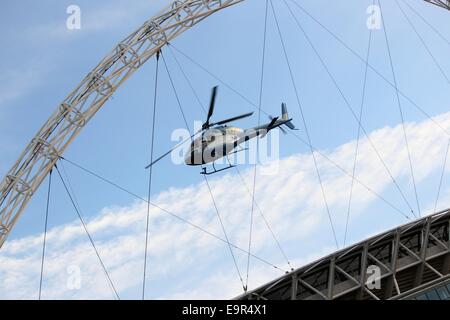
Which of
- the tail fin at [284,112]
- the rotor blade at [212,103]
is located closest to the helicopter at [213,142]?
the rotor blade at [212,103]

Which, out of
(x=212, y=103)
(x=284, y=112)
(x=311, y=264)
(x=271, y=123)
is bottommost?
(x=311, y=264)

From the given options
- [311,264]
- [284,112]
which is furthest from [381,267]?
[284,112]

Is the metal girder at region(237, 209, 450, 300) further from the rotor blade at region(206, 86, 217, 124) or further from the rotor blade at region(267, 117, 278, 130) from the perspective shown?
the rotor blade at region(267, 117, 278, 130)

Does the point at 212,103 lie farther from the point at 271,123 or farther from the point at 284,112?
the point at 284,112

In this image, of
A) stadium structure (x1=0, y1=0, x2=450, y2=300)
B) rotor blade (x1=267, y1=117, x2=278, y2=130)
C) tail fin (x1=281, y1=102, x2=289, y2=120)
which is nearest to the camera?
stadium structure (x1=0, y1=0, x2=450, y2=300)

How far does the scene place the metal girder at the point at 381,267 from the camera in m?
28.4

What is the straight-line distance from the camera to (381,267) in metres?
30.4

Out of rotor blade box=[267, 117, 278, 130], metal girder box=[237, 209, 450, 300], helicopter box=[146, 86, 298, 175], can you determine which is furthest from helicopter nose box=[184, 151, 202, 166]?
metal girder box=[237, 209, 450, 300]

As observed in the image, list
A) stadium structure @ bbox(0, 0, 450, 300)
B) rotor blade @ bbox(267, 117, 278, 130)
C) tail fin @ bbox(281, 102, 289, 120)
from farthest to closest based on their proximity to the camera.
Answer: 1. tail fin @ bbox(281, 102, 289, 120)
2. rotor blade @ bbox(267, 117, 278, 130)
3. stadium structure @ bbox(0, 0, 450, 300)

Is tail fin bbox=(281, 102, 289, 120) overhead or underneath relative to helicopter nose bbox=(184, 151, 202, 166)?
overhead

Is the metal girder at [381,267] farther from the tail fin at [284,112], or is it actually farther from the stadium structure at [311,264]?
the tail fin at [284,112]

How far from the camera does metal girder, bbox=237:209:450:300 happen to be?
28.4 metres
